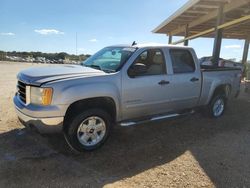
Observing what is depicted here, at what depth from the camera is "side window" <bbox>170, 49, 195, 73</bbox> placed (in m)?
5.67

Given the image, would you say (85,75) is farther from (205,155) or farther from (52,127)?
(205,155)

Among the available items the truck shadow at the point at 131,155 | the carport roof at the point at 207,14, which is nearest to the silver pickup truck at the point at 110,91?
the truck shadow at the point at 131,155

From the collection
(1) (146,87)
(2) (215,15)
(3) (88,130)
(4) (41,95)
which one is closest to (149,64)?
(1) (146,87)

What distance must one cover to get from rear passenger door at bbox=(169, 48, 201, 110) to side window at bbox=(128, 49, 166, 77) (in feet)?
0.92

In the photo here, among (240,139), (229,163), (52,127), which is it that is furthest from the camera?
(240,139)

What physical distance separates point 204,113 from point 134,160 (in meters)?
3.47

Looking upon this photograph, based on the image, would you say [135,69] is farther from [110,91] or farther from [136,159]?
[136,159]

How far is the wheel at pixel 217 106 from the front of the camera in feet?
22.6

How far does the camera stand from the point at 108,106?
4.68 meters

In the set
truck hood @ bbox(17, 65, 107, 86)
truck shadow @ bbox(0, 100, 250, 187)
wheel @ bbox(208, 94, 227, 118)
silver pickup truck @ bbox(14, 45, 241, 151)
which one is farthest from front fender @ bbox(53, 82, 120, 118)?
wheel @ bbox(208, 94, 227, 118)

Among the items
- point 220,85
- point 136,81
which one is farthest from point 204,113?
point 136,81

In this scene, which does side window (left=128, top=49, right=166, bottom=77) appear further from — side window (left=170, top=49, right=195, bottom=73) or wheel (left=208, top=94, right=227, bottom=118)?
wheel (left=208, top=94, right=227, bottom=118)

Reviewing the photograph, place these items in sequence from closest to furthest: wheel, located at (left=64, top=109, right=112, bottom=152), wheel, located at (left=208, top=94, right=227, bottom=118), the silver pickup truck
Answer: the silver pickup truck
wheel, located at (left=64, top=109, right=112, bottom=152)
wheel, located at (left=208, top=94, right=227, bottom=118)

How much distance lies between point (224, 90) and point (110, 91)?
4.10 m
